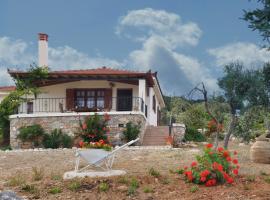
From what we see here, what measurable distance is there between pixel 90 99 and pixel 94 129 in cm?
610

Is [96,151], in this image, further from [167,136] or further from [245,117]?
[167,136]

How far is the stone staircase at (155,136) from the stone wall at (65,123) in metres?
0.96

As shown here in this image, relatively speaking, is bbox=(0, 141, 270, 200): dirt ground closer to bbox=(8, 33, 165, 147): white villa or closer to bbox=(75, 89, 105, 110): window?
bbox=(8, 33, 165, 147): white villa

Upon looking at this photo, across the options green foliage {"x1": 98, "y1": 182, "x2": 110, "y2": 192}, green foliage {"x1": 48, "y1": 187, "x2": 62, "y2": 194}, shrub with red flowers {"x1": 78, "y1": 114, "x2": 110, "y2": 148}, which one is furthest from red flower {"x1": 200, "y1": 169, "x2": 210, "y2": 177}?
shrub with red flowers {"x1": 78, "y1": 114, "x2": 110, "y2": 148}

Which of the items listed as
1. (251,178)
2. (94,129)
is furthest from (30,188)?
(94,129)

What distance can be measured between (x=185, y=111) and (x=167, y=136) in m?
8.81

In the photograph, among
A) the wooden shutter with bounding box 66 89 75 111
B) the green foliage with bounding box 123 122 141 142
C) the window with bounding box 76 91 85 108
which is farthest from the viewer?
the wooden shutter with bounding box 66 89 75 111

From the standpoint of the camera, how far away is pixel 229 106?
1633 cm

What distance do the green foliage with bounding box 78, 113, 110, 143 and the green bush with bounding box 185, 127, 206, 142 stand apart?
6.55 m

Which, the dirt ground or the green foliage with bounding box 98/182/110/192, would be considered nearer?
the dirt ground

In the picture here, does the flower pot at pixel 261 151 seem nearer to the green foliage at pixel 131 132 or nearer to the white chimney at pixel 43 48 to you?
the green foliage at pixel 131 132

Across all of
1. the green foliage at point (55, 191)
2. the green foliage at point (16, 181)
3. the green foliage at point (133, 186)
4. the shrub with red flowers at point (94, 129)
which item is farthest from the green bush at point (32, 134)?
the green foliage at point (133, 186)

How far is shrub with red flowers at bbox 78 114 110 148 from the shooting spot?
2252 cm

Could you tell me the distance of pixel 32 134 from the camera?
22797mm
